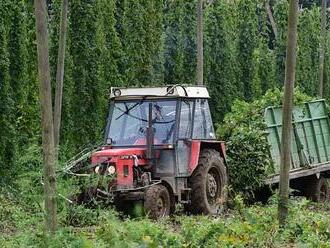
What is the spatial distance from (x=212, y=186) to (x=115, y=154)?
257 cm

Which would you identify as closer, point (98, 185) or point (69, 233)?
point (69, 233)

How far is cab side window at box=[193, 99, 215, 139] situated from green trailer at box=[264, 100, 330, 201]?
268 centimetres

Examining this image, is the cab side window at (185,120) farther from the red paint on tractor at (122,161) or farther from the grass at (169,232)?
the grass at (169,232)

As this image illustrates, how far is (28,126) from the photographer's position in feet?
70.8

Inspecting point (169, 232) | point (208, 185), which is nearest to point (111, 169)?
point (208, 185)

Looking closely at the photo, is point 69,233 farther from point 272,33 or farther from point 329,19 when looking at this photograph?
point 329,19

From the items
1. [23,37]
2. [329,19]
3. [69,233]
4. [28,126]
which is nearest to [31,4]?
[23,37]

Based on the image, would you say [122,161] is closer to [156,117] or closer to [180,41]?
[156,117]

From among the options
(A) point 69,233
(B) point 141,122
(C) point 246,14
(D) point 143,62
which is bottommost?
(A) point 69,233

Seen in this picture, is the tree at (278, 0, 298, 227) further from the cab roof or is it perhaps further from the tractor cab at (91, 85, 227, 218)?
the cab roof

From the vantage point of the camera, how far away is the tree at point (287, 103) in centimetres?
1084

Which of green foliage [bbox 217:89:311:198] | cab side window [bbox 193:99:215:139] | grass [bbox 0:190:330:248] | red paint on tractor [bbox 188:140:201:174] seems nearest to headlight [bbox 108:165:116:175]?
grass [bbox 0:190:330:248]

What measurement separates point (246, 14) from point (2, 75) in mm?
18315

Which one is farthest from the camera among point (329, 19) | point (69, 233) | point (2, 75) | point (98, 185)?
point (329, 19)
